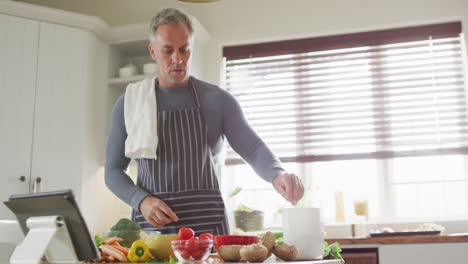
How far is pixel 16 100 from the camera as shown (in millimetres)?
3369

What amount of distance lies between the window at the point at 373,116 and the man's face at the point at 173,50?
1829mm

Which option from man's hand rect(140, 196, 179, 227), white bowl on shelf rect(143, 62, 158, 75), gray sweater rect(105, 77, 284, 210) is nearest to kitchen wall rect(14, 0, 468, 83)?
white bowl on shelf rect(143, 62, 158, 75)

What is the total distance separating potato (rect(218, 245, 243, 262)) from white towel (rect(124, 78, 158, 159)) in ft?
2.33

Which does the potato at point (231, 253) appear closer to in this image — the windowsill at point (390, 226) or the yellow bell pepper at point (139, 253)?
the yellow bell pepper at point (139, 253)

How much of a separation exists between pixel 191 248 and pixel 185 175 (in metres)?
0.73

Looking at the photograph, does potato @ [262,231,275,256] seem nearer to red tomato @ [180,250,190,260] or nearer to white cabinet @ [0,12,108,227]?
red tomato @ [180,250,190,260]

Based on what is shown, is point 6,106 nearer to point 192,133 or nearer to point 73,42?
point 73,42

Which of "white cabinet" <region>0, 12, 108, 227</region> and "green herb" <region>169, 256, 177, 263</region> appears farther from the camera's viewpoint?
"white cabinet" <region>0, 12, 108, 227</region>

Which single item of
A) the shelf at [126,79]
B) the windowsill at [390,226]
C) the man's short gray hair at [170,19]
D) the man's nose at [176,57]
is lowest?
the windowsill at [390,226]

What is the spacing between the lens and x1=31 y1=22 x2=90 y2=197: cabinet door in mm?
3377

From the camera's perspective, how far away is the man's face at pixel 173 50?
1.99 metres

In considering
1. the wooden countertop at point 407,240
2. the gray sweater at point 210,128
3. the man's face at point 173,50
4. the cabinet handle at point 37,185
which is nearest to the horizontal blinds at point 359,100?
the wooden countertop at point 407,240

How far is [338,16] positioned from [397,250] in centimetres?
161

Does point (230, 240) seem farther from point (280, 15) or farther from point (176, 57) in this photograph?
point (280, 15)
